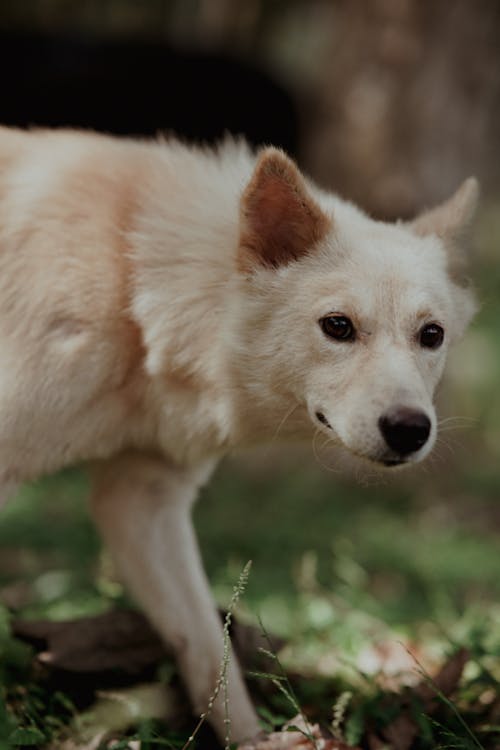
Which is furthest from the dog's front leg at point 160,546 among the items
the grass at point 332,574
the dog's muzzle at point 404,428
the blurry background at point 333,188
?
the dog's muzzle at point 404,428

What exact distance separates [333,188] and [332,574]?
10.0 feet

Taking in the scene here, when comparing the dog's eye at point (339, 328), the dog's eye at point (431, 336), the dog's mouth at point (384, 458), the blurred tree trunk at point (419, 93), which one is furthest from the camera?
the blurred tree trunk at point (419, 93)

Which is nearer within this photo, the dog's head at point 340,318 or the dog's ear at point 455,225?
the dog's head at point 340,318

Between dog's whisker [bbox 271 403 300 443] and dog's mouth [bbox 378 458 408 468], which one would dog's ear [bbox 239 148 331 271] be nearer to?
dog's whisker [bbox 271 403 300 443]

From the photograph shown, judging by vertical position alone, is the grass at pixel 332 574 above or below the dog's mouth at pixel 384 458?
below

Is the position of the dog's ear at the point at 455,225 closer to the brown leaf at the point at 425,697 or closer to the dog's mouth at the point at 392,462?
the dog's mouth at the point at 392,462

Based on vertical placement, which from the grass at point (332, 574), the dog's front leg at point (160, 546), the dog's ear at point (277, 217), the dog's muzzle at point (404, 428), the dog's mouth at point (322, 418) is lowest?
the grass at point (332, 574)

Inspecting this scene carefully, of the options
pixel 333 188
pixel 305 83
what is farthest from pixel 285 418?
pixel 305 83

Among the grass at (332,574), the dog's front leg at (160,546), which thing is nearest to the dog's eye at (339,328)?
the grass at (332,574)

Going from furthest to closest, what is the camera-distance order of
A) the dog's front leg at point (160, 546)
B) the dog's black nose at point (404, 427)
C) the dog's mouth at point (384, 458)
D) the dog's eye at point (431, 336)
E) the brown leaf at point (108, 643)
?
the dog's front leg at point (160, 546) → the brown leaf at point (108, 643) → the dog's eye at point (431, 336) → the dog's mouth at point (384, 458) → the dog's black nose at point (404, 427)

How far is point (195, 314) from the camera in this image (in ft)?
10.8

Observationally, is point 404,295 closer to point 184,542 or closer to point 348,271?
point 348,271

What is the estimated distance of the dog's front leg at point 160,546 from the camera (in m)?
3.52

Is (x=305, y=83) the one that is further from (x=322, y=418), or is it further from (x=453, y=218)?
(x=322, y=418)
